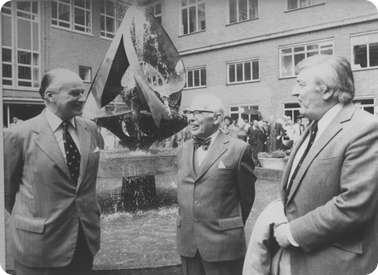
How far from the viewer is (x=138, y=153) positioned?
3334 mm

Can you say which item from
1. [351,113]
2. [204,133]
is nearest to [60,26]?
[204,133]

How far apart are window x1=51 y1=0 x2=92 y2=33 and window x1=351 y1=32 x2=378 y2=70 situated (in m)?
1.72

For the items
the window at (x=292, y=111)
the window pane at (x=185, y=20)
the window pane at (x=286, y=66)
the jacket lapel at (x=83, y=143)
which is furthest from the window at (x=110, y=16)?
the window at (x=292, y=111)

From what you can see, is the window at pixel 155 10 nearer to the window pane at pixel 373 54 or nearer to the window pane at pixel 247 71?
the window pane at pixel 247 71

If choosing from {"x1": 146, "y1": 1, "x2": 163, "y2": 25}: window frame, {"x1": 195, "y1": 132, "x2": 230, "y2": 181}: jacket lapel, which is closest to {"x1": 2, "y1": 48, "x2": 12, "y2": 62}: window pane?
{"x1": 146, "y1": 1, "x2": 163, "y2": 25}: window frame

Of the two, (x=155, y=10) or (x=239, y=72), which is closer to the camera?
(x=239, y=72)

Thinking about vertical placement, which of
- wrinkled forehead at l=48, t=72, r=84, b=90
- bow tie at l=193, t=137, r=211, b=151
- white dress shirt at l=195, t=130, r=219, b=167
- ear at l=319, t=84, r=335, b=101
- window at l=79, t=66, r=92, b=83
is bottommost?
white dress shirt at l=195, t=130, r=219, b=167

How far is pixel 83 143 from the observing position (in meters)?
1.90

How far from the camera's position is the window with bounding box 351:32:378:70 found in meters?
2.19

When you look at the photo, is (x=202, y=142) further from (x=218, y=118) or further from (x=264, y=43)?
(x=264, y=43)

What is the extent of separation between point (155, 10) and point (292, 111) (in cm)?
124

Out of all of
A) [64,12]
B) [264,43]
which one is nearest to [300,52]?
[264,43]

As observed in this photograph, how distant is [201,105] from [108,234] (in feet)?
3.89

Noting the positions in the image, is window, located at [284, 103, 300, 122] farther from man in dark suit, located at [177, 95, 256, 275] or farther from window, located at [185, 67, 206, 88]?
window, located at [185, 67, 206, 88]
